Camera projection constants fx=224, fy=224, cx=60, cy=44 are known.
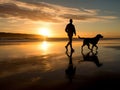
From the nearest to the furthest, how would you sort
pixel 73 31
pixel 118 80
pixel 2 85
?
pixel 2 85 < pixel 118 80 < pixel 73 31

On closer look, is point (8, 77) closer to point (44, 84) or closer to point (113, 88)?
point (44, 84)

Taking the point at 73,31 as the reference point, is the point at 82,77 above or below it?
below

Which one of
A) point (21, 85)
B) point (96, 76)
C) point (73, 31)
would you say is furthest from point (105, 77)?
point (73, 31)

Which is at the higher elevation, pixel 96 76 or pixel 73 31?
pixel 73 31

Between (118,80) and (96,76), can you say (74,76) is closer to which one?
(96,76)

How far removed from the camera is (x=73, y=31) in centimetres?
1741

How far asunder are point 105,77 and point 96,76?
328 millimetres

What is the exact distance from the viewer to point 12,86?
19.5 feet

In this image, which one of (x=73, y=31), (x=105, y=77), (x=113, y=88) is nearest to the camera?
(x=113, y=88)

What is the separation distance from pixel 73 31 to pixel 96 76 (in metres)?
10.4

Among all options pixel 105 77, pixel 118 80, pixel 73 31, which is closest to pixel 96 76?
pixel 105 77

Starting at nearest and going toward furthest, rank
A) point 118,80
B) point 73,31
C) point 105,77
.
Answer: point 118,80, point 105,77, point 73,31

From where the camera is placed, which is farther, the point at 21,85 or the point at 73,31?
the point at 73,31

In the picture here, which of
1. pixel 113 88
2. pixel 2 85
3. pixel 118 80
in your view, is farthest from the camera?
pixel 118 80
